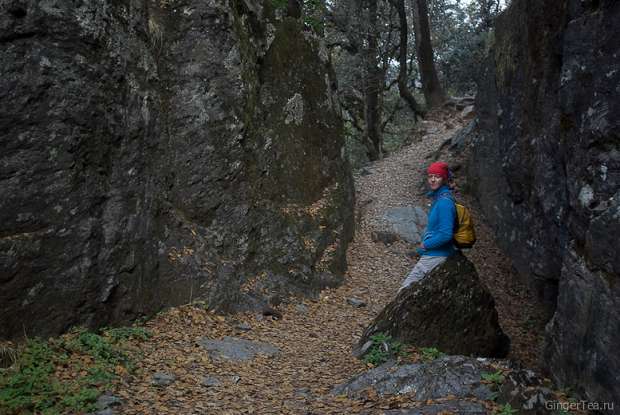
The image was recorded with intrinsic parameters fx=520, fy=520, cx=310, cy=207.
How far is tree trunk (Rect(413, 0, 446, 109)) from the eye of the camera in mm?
18750

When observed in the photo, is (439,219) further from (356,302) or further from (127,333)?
(127,333)

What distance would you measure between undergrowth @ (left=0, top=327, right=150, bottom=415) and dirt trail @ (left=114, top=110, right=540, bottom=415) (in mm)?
265

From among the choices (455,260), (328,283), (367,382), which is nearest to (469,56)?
(328,283)

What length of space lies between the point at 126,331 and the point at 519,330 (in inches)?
258

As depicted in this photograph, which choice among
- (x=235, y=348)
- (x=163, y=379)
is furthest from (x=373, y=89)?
(x=163, y=379)

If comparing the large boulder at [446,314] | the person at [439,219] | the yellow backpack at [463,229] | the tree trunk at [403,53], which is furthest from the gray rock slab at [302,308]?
the tree trunk at [403,53]

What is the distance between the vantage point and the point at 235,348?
686cm

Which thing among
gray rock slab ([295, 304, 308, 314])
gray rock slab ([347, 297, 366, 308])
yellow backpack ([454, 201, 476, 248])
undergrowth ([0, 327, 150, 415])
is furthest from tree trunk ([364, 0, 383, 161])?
undergrowth ([0, 327, 150, 415])

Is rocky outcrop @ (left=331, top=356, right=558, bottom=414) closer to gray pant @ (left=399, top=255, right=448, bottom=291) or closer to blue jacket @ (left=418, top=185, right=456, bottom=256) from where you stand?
gray pant @ (left=399, top=255, right=448, bottom=291)

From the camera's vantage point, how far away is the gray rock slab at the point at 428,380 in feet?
16.5

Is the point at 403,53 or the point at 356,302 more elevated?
the point at 403,53

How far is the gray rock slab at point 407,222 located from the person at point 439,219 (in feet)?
18.7

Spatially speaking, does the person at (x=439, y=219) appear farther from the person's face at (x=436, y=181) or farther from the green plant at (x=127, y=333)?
the green plant at (x=127, y=333)

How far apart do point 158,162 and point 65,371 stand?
3602 mm
